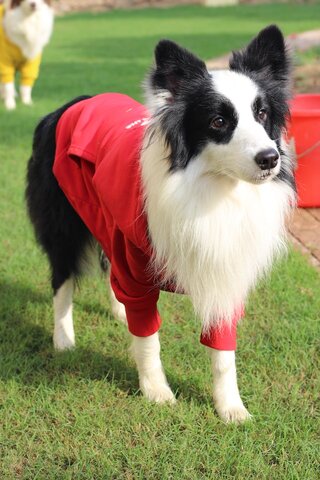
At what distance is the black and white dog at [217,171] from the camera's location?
2.16 m

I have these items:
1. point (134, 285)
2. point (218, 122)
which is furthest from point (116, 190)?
point (218, 122)

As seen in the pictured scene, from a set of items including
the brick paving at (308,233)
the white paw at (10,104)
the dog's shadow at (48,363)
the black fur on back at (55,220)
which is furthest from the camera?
the white paw at (10,104)

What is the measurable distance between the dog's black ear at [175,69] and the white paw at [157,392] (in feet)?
4.23

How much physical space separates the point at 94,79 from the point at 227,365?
836 cm

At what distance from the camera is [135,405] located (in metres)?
2.76

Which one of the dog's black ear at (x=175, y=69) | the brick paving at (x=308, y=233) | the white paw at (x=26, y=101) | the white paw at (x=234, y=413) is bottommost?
the white paw at (x=26, y=101)

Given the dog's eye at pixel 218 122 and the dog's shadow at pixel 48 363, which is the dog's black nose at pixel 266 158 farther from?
the dog's shadow at pixel 48 363

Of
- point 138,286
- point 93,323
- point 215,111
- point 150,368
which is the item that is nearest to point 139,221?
point 138,286

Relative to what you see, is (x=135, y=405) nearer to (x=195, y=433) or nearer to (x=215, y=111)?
(x=195, y=433)

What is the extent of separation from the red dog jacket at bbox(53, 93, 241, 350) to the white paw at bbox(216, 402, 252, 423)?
28 cm

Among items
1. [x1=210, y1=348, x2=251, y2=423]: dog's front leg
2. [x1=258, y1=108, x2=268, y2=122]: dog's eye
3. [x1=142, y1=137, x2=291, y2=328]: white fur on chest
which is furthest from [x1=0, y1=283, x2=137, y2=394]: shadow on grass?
[x1=258, y1=108, x2=268, y2=122]: dog's eye

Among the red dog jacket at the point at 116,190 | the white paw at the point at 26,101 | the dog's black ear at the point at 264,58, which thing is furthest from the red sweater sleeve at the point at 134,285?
the white paw at the point at 26,101

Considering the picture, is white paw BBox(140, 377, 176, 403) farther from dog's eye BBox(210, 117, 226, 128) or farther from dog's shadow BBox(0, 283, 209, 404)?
dog's eye BBox(210, 117, 226, 128)

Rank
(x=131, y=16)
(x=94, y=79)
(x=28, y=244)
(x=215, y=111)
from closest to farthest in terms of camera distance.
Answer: (x=215, y=111) < (x=28, y=244) < (x=94, y=79) < (x=131, y=16)
